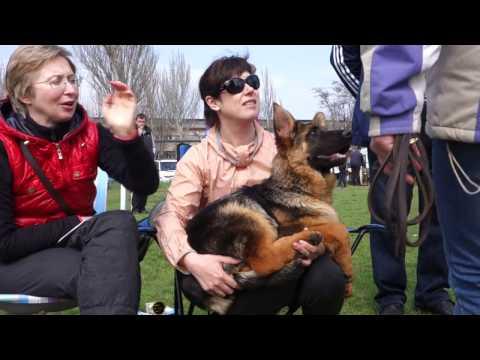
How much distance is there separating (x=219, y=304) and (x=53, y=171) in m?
1.19

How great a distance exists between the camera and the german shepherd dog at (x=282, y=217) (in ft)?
8.40

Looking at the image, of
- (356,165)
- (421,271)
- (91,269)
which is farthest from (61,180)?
(356,165)

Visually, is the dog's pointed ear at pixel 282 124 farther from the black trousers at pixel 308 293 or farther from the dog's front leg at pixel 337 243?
the black trousers at pixel 308 293

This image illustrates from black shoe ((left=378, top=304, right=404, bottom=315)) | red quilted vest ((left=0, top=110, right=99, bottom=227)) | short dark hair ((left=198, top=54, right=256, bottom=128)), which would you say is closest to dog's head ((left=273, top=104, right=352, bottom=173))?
short dark hair ((left=198, top=54, right=256, bottom=128))

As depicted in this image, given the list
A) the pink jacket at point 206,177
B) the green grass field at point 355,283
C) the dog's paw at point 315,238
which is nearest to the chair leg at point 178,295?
the pink jacket at point 206,177

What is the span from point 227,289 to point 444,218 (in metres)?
1.16

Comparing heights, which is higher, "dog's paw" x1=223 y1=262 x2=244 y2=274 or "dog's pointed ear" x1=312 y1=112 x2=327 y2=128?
"dog's pointed ear" x1=312 y1=112 x2=327 y2=128

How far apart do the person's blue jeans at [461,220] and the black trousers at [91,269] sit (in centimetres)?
147

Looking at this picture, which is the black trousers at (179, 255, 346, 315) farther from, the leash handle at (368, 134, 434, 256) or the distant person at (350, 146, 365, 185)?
the distant person at (350, 146, 365, 185)

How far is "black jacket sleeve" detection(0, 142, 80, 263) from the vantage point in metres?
2.52

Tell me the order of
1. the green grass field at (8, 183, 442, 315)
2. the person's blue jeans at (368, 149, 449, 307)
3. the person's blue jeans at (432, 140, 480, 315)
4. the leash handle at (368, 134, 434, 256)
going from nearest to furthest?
1. the leash handle at (368, 134, 434, 256)
2. the person's blue jeans at (432, 140, 480, 315)
3. the person's blue jeans at (368, 149, 449, 307)
4. the green grass field at (8, 183, 442, 315)

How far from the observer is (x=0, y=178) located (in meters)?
2.56

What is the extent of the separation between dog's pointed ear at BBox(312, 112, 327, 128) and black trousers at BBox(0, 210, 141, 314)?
1.34 meters
